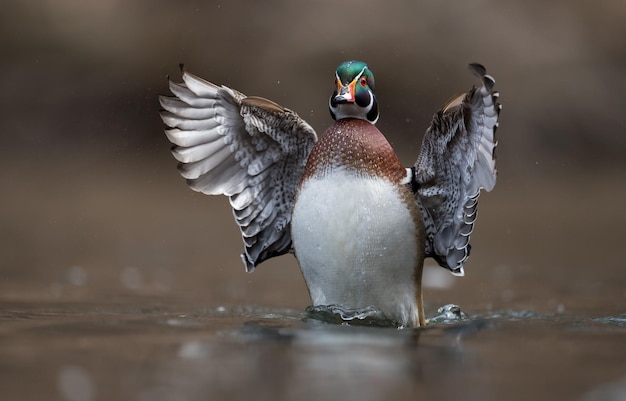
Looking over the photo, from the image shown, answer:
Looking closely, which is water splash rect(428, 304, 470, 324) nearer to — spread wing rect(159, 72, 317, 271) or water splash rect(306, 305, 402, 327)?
water splash rect(306, 305, 402, 327)

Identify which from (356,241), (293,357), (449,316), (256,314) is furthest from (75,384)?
(449,316)

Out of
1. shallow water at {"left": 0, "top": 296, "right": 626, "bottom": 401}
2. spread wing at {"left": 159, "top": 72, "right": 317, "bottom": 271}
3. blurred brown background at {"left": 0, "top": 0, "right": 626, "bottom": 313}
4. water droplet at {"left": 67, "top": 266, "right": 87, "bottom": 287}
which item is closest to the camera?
shallow water at {"left": 0, "top": 296, "right": 626, "bottom": 401}

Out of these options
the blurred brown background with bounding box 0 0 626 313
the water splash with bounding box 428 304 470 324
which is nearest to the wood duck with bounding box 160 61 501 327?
the water splash with bounding box 428 304 470 324

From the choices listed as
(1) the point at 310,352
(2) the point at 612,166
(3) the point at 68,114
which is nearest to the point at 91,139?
(3) the point at 68,114

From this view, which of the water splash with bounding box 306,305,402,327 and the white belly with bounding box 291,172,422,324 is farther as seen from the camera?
the water splash with bounding box 306,305,402,327

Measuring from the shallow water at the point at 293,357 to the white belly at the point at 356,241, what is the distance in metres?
0.19

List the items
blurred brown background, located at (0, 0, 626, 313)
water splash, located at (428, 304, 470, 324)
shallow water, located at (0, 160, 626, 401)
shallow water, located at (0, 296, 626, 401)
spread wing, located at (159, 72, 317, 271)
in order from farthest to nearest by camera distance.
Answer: blurred brown background, located at (0, 0, 626, 313) → water splash, located at (428, 304, 470, 324) → spread wing, located at (159, 72, 317, 271) → shallow water, located at (0, 160, 626, 401) → shallow water, located at (0, 296, 626, 401)

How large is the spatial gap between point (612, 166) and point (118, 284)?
9555 millimetres

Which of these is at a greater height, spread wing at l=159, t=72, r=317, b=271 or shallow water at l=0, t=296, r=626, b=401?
spread wing at l=159, t=72, r=317, b=271

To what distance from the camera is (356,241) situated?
18.3 feet

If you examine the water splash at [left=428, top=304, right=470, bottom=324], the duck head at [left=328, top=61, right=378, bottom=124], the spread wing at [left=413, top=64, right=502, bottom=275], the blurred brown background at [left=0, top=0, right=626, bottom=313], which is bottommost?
the water splash at [left=428, top=304, right=470, bottom=324]

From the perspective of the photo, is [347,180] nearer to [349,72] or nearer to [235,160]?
[349,72]

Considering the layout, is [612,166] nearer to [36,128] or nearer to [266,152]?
[36,128]

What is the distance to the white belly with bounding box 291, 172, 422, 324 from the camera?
18.3 ft
